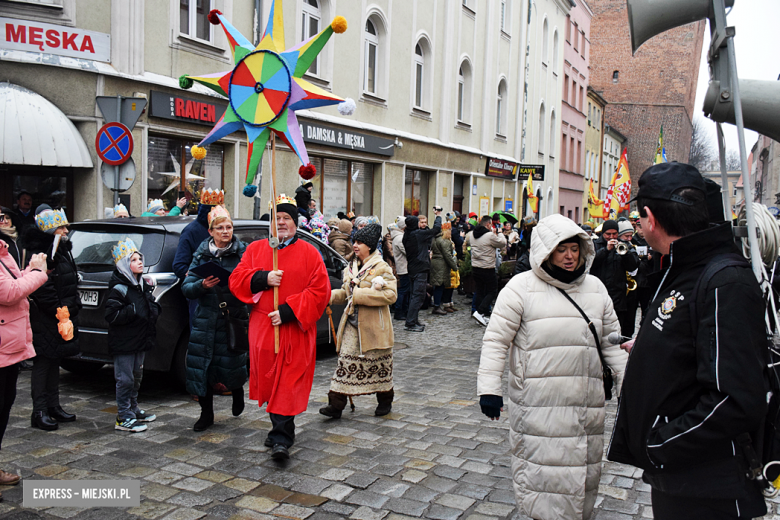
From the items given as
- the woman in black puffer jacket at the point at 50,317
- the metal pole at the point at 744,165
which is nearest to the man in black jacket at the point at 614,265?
the metal pole at the point at 744,165

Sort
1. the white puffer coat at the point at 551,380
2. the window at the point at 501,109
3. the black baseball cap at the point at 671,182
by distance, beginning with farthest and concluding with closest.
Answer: the window at the point at 501,109
the white puffer coat at the point at 551,380
the black baseball cap at the point at 671,182

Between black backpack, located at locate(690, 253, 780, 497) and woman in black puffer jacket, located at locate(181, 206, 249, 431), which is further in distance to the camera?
woman in black puffer jacket, located at locate(181, 206, 249, 431)

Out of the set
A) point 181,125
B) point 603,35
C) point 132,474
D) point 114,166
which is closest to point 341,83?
point 181,125

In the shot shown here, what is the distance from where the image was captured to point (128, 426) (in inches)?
217

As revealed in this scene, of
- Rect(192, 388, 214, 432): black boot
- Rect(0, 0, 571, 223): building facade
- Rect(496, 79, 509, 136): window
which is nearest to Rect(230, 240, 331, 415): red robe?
Rect(192, 388, 214, 432): black boot

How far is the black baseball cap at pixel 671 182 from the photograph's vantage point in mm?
2412

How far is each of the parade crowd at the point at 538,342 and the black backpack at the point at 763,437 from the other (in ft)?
0.04

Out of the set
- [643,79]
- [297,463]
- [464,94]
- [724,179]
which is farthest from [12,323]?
[643,79]

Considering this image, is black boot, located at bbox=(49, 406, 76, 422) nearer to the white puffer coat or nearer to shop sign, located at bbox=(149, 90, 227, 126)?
the white puffer coat

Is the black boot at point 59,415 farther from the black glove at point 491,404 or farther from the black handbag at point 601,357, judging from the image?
the black handbag at point 601,357

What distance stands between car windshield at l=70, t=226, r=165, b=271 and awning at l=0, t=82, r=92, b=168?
3.67 meters

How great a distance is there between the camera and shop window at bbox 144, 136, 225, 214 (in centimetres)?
1192

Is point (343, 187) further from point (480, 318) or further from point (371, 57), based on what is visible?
point (480, 318)

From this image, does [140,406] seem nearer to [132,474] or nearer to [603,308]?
[132,474]
